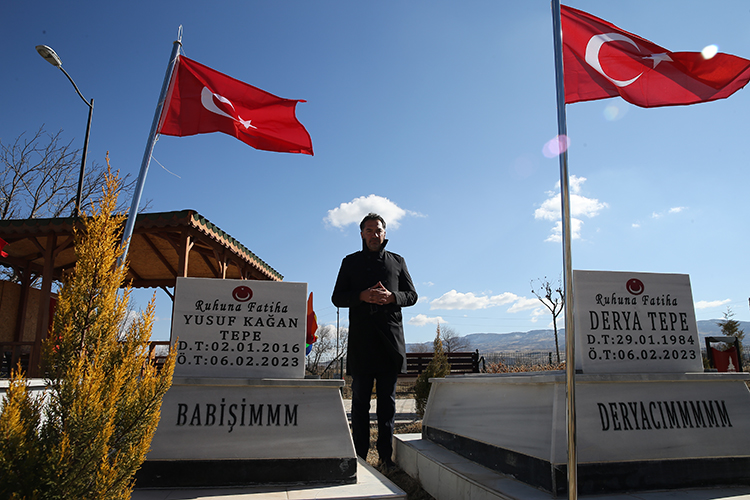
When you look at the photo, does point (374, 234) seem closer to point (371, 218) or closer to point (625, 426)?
point (371, 218)

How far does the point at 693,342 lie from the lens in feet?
10.4

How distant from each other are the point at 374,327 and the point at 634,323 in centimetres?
183

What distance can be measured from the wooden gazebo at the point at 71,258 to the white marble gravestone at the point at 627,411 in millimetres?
7224

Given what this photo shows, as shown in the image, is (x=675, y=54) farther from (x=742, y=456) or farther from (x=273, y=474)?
(x=273, y=474)

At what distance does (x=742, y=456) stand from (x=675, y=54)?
311 cm

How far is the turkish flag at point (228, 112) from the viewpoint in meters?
4.53

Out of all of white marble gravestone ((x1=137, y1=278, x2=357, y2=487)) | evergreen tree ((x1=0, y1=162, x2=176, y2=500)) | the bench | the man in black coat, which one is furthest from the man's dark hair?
the bench

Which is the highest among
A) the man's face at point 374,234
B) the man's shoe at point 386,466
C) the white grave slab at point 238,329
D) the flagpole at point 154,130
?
the flagpole at point 154,130

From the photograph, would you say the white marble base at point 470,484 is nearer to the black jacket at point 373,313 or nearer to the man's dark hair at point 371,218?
the black jacket at point 373,313

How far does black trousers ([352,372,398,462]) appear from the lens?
358 centimetres

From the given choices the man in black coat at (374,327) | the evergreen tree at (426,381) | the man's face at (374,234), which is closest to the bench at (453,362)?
the evergreen tree at (426,381)

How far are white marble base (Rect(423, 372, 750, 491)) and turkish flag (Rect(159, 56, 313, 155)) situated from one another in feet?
11.1

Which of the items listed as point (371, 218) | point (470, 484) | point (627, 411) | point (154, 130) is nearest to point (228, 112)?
point (154, 130)

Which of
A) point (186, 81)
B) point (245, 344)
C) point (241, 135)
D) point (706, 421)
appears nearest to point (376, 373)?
point (245, 344)
